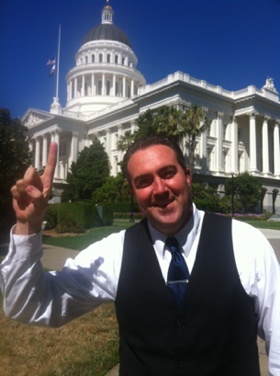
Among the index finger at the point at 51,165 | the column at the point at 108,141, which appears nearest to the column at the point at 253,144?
the column at the point at 108,141

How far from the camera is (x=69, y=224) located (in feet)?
75.7

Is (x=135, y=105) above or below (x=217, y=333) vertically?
above

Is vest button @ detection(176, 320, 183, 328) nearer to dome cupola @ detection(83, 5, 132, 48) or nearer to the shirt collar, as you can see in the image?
the shirt collar

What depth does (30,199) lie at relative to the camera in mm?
1549

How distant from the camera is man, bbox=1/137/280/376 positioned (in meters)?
1.66

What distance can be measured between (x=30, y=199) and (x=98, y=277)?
0.62m

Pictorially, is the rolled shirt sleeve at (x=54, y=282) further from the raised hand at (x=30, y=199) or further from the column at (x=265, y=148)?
the column at (x=265, y=148)

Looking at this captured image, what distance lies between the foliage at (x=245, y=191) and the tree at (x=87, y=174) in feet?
57.5

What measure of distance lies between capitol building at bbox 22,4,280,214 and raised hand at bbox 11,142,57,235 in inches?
1689

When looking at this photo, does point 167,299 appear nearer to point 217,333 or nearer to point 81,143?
point 217,333

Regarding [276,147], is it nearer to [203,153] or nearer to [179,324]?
[203,153]

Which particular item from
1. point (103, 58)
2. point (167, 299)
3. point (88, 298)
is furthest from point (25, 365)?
point (103, 58)

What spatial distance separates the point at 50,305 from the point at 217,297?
764mm

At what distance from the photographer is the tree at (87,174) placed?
170ft
